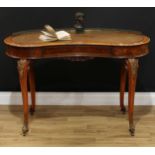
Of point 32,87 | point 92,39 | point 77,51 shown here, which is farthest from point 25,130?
point 92,39

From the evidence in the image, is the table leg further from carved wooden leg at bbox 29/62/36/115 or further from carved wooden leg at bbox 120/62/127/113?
carved wooden leg at bbox 120/62/127/113

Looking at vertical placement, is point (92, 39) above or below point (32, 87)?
above

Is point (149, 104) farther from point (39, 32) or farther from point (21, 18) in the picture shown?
point (21, 18)

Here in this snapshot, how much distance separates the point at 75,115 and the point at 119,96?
0.48m

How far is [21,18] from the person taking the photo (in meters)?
2.67

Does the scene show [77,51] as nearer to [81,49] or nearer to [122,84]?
[81,49]

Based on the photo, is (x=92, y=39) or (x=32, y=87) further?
(x=32, y=87)

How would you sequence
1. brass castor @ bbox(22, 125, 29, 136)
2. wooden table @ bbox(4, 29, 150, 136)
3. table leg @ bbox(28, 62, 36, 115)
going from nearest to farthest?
wooden table @ bbox(4, 29, 150, 136) < brass castor @ bbox(22, 125, 29, 136) < table leg @ bbox(28, 62, 36, 115)

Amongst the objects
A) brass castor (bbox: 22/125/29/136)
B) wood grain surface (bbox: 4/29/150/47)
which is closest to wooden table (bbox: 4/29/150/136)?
wood grain surface (bbox: 4/29/150/47)

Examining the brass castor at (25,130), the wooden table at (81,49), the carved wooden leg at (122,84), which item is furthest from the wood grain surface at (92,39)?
the brass castor at (25,130)

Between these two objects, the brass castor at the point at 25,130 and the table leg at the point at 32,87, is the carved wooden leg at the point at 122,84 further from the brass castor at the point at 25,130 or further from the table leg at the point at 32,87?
the brass castor at the point at 25,130

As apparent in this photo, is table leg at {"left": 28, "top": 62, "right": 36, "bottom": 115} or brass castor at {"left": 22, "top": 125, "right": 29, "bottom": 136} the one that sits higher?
table leg at {"left": 28, "top": 62, "right": 36, "bottom": 115}

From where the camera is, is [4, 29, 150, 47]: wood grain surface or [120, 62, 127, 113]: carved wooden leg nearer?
[4, 29, 150, 47]: wood grain surface
